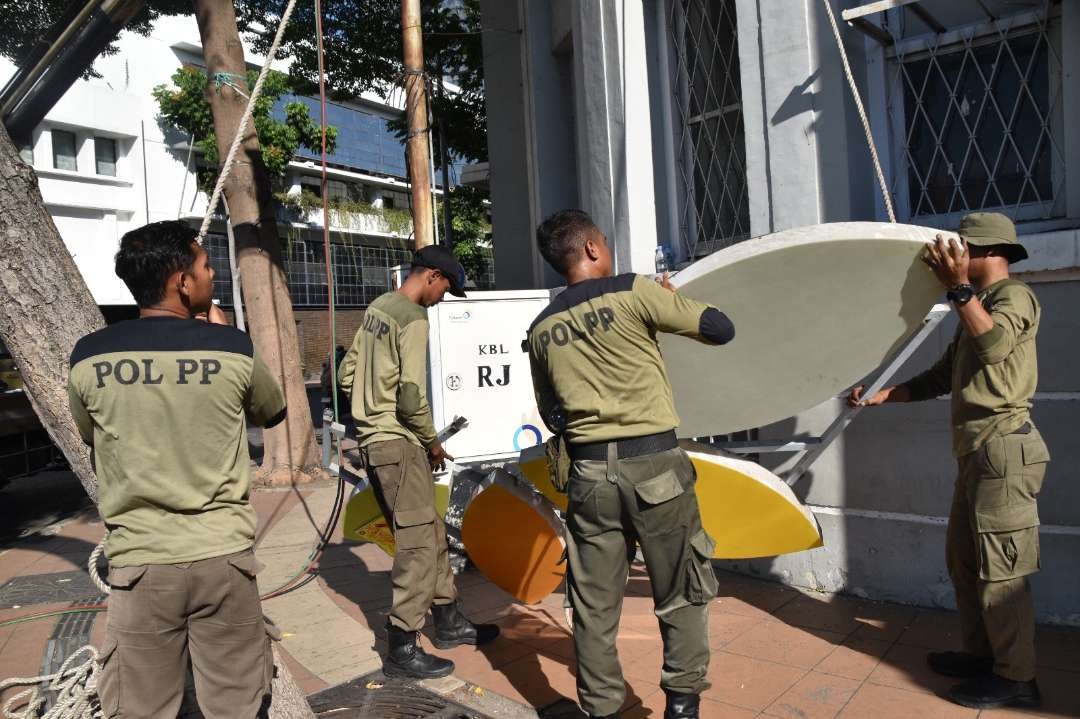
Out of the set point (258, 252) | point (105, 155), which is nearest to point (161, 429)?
point (258, 252)

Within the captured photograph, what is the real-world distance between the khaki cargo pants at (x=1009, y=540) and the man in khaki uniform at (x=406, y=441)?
7.41 ft

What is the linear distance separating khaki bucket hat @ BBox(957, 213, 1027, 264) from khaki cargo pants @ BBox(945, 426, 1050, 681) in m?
0.72

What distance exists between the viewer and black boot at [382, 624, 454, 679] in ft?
12.2

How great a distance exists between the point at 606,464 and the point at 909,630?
7.04 feet

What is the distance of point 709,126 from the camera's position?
5.57 m

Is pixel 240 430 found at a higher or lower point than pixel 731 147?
lower

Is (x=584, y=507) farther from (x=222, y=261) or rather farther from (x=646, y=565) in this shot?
(x=222, y=261)

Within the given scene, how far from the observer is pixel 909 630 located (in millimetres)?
4047

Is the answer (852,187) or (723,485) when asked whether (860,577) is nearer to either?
(723,485)

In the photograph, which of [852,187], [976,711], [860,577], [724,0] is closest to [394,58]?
[724,0]

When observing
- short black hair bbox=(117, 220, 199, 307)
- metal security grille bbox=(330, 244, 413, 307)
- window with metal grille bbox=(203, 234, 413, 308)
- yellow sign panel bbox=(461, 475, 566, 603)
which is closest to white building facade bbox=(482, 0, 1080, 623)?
yellow sign panel bbox=(461, 475, 566, 603)

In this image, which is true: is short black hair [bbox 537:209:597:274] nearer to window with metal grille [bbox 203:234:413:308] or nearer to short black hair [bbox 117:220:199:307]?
short black hair [bbox 117:220:199:307]

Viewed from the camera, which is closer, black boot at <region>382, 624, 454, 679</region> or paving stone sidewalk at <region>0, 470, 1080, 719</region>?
paving stone sidewalk at <region>0, 470, 1080, 719</region>

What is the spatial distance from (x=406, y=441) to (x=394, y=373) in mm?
329
